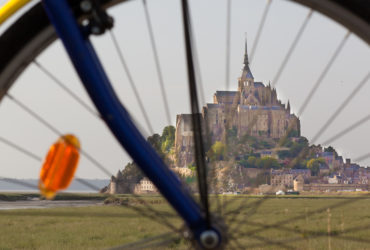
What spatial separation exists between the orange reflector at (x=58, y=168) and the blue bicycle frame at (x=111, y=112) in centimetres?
26

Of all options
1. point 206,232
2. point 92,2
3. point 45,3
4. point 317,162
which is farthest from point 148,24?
point 317,162

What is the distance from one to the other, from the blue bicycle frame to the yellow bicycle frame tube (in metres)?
0.29

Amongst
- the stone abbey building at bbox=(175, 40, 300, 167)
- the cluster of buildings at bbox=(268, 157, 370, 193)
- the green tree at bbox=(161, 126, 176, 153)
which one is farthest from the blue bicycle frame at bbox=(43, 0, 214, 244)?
the cluster of buildings at bbox=(268, 157, 370, 193)

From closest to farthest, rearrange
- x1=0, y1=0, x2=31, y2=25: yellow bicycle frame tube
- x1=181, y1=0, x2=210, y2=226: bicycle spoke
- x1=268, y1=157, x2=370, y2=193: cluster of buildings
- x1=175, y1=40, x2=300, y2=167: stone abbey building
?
1. x1=181, y1=0, x2=210, y2=226: bicycle spoke
2. x1=0, y1=0, x2=31, y2=25: yellow bicycle frame tube
3. x1=175, y1=40, x2=300, y2=167: stone abbey building
4. x1=268, y1=157, x2=370, y2=193: cluster of buildings

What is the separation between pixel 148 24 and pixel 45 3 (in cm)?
41

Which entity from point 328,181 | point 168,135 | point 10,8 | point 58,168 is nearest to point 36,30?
point 10,8

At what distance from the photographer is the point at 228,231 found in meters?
2.54

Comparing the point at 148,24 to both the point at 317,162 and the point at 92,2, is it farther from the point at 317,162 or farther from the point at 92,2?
the point at 317,162

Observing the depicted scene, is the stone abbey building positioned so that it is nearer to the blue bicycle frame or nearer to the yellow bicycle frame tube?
the blue bicycle frame

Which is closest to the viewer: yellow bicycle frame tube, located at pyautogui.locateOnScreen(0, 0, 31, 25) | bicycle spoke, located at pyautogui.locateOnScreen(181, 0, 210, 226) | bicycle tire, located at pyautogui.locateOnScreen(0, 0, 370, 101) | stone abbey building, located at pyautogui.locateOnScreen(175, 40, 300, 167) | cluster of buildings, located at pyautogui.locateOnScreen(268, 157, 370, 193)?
bicycle spoke, located at pyautogui.locateOnScreen(181, 0, 210, 226)

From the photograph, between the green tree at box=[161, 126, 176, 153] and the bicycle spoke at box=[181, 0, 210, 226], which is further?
the green tree at box=[161, 126, 176, 153]

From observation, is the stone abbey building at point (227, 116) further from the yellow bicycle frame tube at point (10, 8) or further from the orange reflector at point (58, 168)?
the yellow bicycle frame tube at point (10, 8)

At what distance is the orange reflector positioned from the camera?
247 centimetres

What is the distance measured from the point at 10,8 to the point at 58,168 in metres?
0.70
